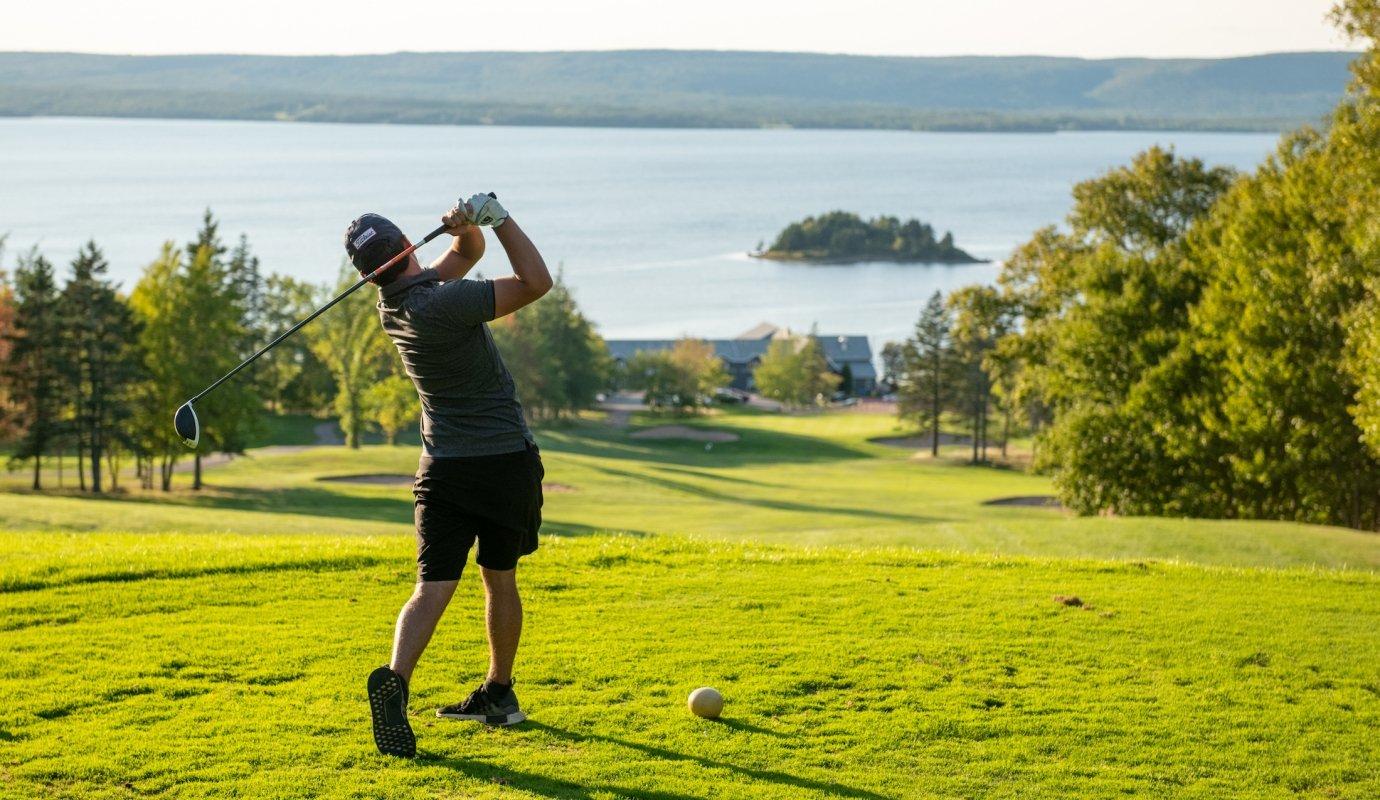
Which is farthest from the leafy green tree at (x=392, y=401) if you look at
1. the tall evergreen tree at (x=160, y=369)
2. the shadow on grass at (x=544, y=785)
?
the shadow on grass at (x=544, y=785)

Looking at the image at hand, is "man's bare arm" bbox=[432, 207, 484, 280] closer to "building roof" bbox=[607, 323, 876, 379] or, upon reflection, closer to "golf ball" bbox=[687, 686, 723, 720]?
"golf ball" bbox=[687, 686, 723, 720]

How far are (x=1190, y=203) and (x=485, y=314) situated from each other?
130 feet

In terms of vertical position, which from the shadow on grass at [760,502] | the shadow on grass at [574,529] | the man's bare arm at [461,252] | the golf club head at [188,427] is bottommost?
the shadow on grass at [760,502]

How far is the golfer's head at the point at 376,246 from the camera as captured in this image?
7.44m

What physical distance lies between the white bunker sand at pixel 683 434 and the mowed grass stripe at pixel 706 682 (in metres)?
68.9

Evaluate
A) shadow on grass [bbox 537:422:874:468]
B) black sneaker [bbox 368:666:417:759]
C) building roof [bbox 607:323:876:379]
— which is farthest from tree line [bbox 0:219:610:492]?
building roof [bbox 607:323:876:379]

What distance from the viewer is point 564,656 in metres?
9.15

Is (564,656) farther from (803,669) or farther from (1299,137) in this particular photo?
(1299,137)

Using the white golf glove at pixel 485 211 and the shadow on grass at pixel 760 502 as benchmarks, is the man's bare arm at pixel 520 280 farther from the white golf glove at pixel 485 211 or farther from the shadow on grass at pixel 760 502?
the shadow on grass at pixel 760 502

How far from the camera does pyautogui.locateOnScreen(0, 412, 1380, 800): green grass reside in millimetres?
7008

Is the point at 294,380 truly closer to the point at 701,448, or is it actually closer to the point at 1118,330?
the point at 701,448

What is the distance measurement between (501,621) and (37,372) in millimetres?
44058

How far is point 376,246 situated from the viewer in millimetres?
7441

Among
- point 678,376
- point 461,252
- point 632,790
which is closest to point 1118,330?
point 461,252
